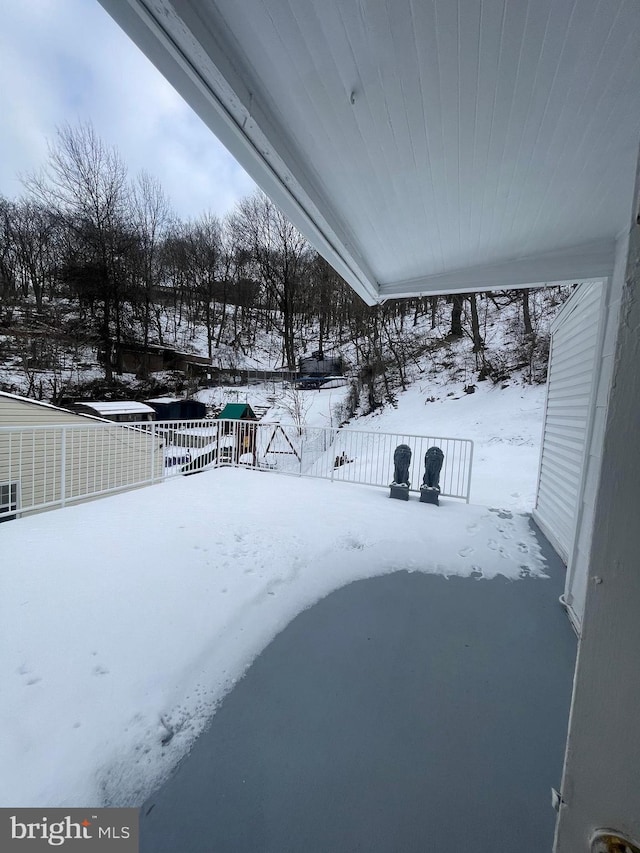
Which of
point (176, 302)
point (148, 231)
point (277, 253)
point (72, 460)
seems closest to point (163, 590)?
point (72, 460)

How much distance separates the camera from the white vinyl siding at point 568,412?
274cm

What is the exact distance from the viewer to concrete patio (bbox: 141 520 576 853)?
118 cm

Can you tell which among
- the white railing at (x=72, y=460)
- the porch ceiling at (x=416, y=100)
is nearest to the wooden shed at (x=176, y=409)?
the white railing at (x=72, y=460)

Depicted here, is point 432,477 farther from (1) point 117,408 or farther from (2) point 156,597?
(1) point 117,408

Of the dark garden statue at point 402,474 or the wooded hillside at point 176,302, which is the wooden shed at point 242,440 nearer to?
the dark garden statue at point 402,474

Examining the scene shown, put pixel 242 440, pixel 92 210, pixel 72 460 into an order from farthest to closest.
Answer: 1. pixel 92 210
2. pixel 242 440
3. pixel 72 460

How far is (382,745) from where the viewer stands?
57.1 inches

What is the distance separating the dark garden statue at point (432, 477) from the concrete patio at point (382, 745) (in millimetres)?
2514

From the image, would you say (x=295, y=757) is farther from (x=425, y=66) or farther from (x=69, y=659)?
(x=425, y=66)

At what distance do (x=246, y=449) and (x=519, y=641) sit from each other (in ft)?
19.5

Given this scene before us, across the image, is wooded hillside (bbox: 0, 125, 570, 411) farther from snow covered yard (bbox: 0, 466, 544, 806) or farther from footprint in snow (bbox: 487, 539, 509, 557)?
snow covered yard (bbox: 0, 466, 544, 806)

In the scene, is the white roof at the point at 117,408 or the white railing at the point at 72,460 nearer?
the white railing at the point at 72,460

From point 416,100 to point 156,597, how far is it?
118 inches

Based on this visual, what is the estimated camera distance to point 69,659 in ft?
5.82
